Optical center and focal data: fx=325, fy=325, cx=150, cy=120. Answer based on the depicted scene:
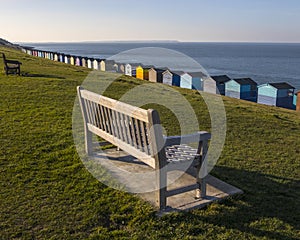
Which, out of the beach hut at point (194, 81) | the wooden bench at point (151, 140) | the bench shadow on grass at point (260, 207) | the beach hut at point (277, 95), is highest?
the wooden bench at point (151, 140)

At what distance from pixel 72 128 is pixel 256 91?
2164 cm

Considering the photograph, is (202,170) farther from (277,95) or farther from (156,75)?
(156,75)

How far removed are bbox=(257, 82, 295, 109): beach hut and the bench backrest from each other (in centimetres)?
2125

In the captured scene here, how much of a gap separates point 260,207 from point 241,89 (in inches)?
883

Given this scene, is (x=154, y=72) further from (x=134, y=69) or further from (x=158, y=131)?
(x=158, y=131)

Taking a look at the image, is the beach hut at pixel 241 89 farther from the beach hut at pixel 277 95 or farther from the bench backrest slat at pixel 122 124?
the bench backrest slat at pixel 122 124

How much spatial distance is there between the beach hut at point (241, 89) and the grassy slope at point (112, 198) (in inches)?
739

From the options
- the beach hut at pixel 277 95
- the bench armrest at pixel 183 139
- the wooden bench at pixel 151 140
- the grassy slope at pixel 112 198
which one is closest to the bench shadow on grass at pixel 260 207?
the grassy slope at pixel 112 198

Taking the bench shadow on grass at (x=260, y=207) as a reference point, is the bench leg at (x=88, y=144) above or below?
above

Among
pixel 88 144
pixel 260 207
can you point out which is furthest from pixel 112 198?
pixel 260 207

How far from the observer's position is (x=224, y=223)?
11.7ft

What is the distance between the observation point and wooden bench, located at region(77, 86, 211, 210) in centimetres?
354

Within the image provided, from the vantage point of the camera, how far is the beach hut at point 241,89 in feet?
83.5

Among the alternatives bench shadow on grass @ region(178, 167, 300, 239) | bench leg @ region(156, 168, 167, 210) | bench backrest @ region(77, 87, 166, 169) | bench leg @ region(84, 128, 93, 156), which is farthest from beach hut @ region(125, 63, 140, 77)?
bench leg @ region(156, 168, 167, 210)
